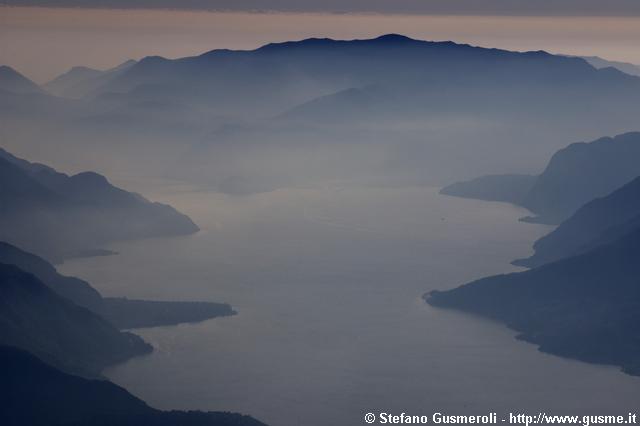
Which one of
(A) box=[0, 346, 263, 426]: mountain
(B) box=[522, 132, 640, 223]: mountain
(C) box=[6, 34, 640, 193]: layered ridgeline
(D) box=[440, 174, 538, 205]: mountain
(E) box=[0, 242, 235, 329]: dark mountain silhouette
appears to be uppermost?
(C) box=[6, 34, 640, 193]: layered ridgeline

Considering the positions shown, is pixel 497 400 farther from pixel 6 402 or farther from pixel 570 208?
pixel 570 208

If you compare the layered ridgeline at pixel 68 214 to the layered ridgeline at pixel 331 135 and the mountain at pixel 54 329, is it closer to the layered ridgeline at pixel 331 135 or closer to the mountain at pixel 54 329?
the mountain at pixel 54 329

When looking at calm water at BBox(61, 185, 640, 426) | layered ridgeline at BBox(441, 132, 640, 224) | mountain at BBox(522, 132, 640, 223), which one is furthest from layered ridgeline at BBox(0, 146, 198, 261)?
mountain at BBox(522, 132, 640, 223)

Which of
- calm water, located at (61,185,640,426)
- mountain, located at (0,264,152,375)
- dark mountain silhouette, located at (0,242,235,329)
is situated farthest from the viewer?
dark mountain silhouette, located at (0,242,235,329)

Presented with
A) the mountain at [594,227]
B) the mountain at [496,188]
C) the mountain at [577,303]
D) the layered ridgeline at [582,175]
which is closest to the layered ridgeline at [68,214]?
the mountain at [594,227]

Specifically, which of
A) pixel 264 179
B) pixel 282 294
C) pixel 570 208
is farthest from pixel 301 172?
pixel 282 294

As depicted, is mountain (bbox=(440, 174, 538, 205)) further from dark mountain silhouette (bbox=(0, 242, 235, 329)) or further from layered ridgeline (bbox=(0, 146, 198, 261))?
dark mountain silhouette (bbox=(0, 242, 235, 329))
